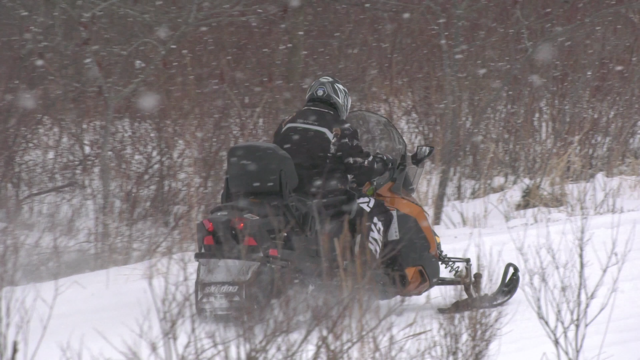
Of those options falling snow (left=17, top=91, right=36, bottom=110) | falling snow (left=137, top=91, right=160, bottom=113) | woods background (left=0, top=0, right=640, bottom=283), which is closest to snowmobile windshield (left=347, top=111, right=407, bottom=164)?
woods background (left=0, top=0, right=640, bottom=283)

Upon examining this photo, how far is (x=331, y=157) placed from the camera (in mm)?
4633

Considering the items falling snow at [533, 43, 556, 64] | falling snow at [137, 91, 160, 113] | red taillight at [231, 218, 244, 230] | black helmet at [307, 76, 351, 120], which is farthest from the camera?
falling snow at [533, 43, 556, 64]

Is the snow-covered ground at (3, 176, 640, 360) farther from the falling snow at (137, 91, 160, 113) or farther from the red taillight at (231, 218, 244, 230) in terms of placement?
the falling snow at (137, 91, 160, 113)

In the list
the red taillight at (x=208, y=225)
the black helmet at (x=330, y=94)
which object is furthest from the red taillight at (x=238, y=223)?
the black helmet at (x=330, y=94)

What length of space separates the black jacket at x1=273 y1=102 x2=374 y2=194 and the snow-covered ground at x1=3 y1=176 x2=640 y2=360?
895 mm

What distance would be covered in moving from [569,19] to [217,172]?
265 inches

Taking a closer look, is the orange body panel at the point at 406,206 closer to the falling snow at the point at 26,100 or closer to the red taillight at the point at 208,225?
the red taillight at the point at 208,225

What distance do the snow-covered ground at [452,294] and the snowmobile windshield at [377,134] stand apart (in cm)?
92

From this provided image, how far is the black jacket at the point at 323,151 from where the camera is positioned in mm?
4598

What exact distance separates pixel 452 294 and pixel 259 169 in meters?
1.60

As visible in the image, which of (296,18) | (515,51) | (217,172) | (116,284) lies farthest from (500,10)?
(116,284)

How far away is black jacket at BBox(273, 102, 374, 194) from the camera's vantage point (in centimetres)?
460

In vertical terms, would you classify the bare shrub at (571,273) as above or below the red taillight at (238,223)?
below

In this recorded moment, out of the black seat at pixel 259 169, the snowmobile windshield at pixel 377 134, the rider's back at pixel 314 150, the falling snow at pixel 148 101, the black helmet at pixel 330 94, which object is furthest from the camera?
the falling snow at pixel 148 101
